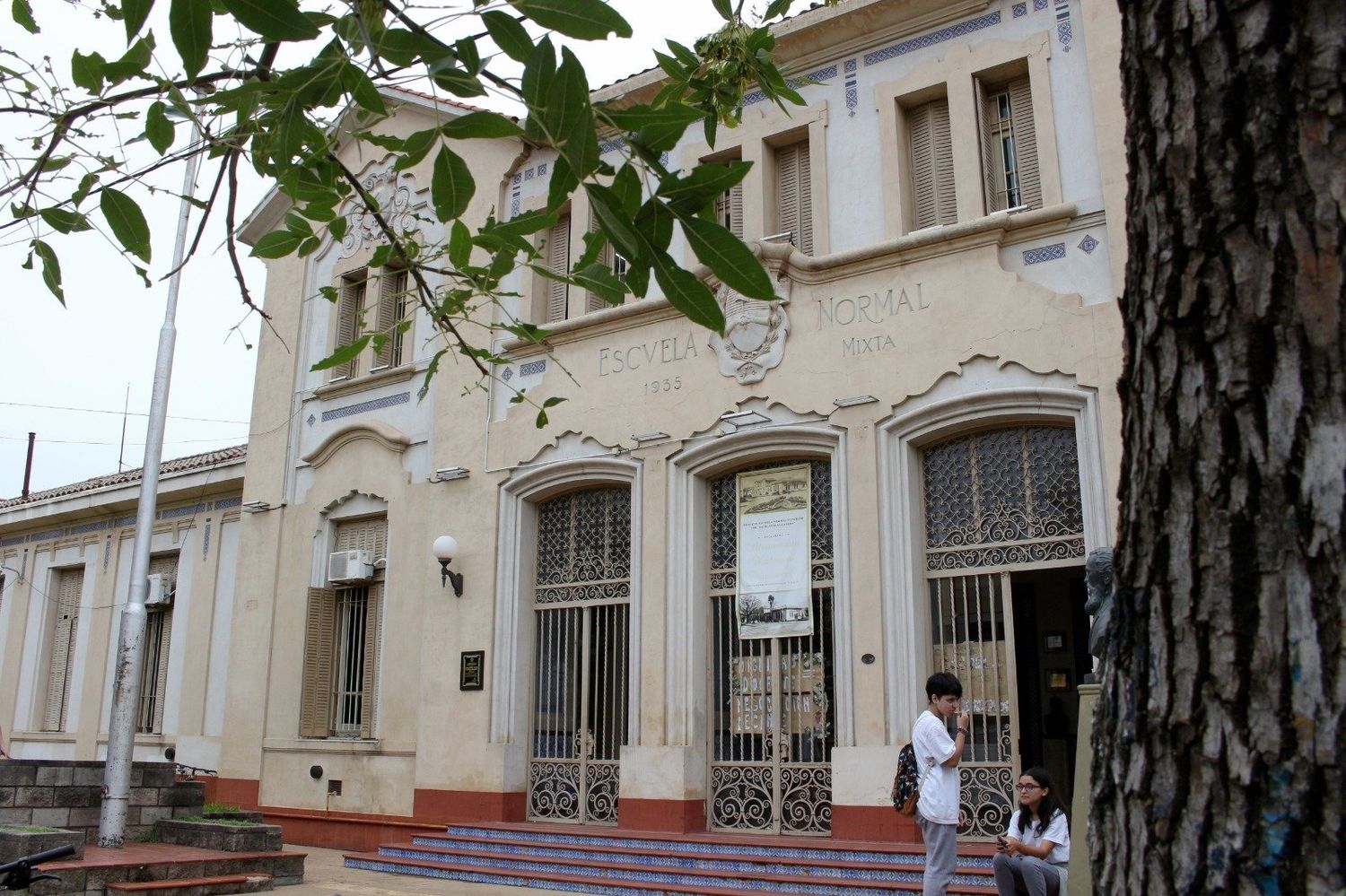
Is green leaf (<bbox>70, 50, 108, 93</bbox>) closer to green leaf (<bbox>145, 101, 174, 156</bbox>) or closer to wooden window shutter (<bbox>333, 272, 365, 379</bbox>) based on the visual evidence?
green leaf (<bbox>145, 101, 174, 156</bbox>)

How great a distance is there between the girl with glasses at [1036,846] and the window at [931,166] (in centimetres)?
645

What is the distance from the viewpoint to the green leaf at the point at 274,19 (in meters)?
2.54

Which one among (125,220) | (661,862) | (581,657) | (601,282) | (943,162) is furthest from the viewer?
(581,657)

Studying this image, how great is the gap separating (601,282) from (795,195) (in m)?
10.3

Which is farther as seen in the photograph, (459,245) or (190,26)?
(459,245)

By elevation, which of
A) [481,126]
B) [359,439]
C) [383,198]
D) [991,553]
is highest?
[383,198]

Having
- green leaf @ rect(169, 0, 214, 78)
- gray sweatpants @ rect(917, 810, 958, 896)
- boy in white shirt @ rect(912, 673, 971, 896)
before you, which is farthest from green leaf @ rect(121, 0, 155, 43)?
gray sweatpants @ rect(917, 810, 958, 896)

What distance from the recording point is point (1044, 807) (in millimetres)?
7699

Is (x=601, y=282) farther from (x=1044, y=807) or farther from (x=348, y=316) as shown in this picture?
(x=348, y=316)

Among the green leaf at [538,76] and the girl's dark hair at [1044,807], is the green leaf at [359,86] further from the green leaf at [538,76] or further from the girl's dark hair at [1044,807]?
the girl's dark hair at [1044,807]

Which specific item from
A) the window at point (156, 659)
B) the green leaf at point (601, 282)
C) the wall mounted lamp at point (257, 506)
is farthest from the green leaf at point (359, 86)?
the window at point (156, 659)

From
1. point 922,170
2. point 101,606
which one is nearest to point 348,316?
point 101,606

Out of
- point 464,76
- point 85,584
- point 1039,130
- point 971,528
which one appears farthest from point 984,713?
point 85,584

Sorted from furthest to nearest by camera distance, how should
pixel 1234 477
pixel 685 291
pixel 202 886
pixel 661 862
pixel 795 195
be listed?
pixel 795 195, pixel 661 862, pixel 202 886, pixel 685 291, pixel 1234 477
